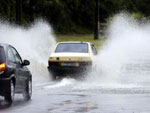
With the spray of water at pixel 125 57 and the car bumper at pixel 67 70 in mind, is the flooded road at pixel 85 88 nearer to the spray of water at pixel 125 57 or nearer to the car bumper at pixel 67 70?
the spray of water at pixel 125 57

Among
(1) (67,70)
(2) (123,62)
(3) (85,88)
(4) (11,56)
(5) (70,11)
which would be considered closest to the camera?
(4) (11,56)

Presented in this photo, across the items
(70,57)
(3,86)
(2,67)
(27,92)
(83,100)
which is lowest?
(83,100)

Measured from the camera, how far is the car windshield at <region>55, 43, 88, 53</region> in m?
28.1

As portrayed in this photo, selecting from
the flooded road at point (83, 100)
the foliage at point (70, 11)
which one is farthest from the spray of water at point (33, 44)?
the foliage at point (70, 11)

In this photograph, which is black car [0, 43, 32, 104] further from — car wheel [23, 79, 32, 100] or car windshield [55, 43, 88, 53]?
car windshield [55, 43, 88, 53]

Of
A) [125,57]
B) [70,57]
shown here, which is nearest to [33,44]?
[125,57]

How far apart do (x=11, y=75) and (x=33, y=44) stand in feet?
89.5

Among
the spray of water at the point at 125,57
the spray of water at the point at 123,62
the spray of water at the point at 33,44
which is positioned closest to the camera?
the spray of water at the point at 123,62

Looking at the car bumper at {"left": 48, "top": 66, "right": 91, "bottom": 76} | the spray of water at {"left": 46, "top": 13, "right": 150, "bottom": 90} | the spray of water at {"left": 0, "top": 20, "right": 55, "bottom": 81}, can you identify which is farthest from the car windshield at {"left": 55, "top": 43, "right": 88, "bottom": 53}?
the spray of water at {"left": 0, "top": 20, "right": 55, "bottom": 81}

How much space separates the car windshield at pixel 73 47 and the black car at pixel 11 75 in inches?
352

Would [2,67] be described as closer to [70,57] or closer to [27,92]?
[27,92]

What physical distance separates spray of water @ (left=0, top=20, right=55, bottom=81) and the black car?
402 inches

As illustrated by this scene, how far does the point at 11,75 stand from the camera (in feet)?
55.5

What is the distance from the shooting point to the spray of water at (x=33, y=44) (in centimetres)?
3197
